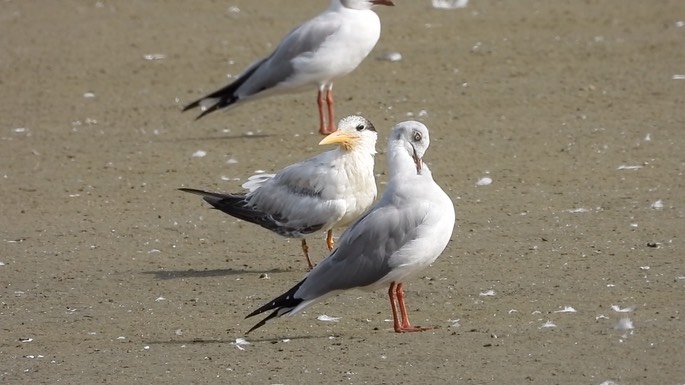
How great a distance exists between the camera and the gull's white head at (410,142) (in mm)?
7383

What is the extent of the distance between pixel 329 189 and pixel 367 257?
50.2 inches

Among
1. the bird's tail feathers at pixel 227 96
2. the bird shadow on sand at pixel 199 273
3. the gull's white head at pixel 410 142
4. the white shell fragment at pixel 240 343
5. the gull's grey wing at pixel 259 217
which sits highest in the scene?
the gull's white head at pixel 410 142

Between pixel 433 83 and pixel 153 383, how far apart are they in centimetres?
717

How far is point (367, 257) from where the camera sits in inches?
282

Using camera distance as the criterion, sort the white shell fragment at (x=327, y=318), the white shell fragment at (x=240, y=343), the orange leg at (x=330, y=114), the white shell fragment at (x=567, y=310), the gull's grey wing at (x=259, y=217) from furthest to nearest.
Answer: the orange leg at (x=330, y=114), the gull's grey wing at (x=259, y=217), the white shell fragment at (x=327, y=318), the white shell fragment at (x=567, y=310), the white shell fragment at (x=240, y=343)

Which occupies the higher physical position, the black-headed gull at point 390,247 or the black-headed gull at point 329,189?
the black-headed gull at point 390,247

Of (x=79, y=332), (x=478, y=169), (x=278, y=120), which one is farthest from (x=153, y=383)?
(x=278, y=120)

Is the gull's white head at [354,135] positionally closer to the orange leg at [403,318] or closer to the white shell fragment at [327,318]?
the white shell fragment at [327,318]

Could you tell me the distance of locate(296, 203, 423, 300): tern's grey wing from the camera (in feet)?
23.3

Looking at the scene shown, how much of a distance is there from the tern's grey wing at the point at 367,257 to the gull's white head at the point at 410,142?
12.9 inches

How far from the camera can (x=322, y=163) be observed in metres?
8.51

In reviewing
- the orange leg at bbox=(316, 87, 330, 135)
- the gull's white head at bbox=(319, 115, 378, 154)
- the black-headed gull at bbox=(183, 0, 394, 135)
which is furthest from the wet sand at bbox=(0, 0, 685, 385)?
the gull's white head at bbox=(319, 115, 378, 154)

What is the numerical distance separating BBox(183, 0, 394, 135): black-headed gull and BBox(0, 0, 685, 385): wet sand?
1.35 feet

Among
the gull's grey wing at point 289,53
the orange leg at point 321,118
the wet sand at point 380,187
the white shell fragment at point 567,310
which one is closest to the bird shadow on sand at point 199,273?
the wet sand at point 380,187
